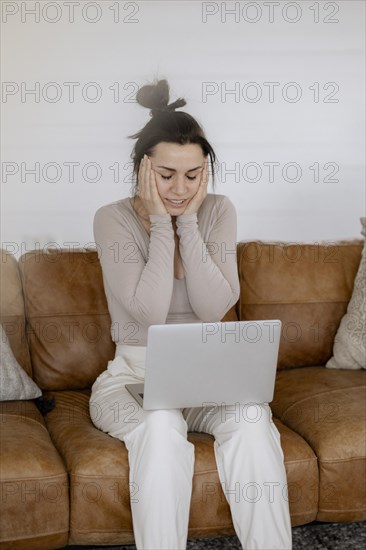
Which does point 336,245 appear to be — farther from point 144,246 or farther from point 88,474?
point 88,474

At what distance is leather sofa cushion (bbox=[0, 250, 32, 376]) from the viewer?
2537mm

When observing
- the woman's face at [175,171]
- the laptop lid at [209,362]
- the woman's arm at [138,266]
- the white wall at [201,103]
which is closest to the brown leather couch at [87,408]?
the laptop lid at [209,362]

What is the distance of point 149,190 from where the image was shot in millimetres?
2344

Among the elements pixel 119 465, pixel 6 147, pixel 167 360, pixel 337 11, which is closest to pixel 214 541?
pixel 119 465

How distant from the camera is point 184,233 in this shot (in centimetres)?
235

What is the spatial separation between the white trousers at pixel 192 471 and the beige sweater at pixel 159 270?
0.98 feet

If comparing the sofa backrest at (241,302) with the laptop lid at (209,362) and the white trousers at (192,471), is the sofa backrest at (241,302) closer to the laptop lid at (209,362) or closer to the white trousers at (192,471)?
the white trousers at (192,471)

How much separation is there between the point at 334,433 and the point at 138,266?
730mm

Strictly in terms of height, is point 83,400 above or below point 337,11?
below

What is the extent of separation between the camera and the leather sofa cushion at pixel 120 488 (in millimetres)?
1942

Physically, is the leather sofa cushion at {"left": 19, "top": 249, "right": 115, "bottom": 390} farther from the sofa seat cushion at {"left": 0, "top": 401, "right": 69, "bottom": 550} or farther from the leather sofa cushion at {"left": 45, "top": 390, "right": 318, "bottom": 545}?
the sofa seat cushion at {"left": 0, "top": 401, "right": 69, "bottom": 550}

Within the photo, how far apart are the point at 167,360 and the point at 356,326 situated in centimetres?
103

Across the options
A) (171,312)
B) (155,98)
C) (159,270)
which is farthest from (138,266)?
(155,98)

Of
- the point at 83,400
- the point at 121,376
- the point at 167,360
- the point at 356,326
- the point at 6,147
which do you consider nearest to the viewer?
the point at 167,360
